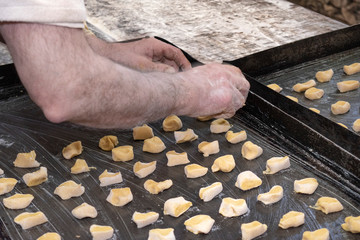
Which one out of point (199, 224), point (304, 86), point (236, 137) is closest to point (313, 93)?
point (304, 86)

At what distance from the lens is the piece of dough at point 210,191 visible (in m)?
1.72

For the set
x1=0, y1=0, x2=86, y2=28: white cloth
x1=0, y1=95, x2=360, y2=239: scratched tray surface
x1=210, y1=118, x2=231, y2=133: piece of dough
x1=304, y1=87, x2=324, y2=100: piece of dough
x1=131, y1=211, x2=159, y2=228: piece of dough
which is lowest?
x1=0, y1=95, x2=360, y2=239: scratched tray surface

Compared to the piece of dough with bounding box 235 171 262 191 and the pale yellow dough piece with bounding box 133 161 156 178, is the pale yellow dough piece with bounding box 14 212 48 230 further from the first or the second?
the piece of dough with bounding box 235 171 262 191

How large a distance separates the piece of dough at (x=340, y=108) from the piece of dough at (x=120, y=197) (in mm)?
944

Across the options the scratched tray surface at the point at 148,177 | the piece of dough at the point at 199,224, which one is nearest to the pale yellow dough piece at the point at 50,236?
the scratched tray surface at the point at 148,177

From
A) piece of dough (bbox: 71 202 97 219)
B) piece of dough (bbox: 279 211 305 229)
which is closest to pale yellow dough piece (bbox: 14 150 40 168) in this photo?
piece of dough (bbox: 71 202 97 219)

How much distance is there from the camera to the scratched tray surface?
1.63 meters

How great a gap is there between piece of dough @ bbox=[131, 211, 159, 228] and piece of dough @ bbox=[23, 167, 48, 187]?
0.39m

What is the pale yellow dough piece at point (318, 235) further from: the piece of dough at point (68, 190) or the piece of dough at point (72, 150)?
the piece of dough at point (72, 150)

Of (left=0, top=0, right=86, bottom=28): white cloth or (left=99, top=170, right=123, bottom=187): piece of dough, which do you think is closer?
(left=0, top=0, right=86, bottom=28): white cloth

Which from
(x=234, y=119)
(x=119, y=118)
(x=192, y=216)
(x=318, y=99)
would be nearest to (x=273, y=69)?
(x=318, y=99)

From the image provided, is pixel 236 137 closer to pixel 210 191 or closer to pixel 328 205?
pixel 210 191

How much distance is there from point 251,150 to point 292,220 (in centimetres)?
39

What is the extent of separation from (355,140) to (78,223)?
36.0 inches
